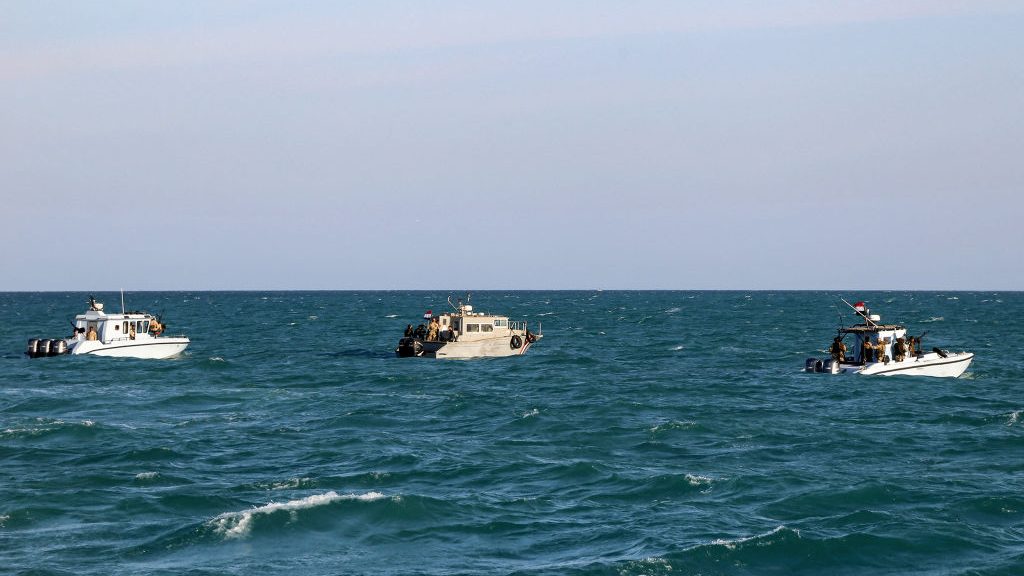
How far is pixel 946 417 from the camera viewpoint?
49.7 meters

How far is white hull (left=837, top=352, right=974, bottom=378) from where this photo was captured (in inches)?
2478

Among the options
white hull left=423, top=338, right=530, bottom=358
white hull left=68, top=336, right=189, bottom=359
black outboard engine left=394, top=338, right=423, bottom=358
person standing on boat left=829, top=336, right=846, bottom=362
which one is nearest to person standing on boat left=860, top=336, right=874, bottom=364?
person standing on boat left=829, top=336, right=846, bottom=362

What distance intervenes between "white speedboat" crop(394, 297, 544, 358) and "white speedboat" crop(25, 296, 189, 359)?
18055 millimetres

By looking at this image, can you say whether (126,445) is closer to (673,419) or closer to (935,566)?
(673,419)

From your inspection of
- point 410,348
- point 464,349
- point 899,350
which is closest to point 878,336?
point 899,350

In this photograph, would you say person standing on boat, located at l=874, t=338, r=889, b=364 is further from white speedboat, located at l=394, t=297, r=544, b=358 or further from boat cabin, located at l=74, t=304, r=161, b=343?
boat cabin, located at l=74, t=304, r=161, b=343

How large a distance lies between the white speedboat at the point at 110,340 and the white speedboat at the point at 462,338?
59.2ft

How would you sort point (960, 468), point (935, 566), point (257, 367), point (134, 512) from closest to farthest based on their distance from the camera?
point (935, 566) → point (134, 512) → point (960, 468) → point (257, 367)

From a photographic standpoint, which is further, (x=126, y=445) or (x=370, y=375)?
(x=370, y=375)

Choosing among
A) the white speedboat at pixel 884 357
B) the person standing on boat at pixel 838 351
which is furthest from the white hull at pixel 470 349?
the person standing on boat at pixel 838 351

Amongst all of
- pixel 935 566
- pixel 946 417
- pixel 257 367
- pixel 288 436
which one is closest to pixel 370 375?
pixel 257 367

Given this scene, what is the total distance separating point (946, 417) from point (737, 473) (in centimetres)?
1731

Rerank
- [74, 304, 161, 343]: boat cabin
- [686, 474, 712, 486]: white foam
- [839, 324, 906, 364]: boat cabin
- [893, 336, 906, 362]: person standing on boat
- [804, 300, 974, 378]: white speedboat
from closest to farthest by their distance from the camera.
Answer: [686, 474, 712, 486]: white foam < [839, 324, 906, 364]: boat cabin < [804, 300, 974, 378]: white speedboat < [893, 336, 906, 362]: person standing on boat < [74, 304, 161, 343]: boat cabin

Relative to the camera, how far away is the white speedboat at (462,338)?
81.1m
